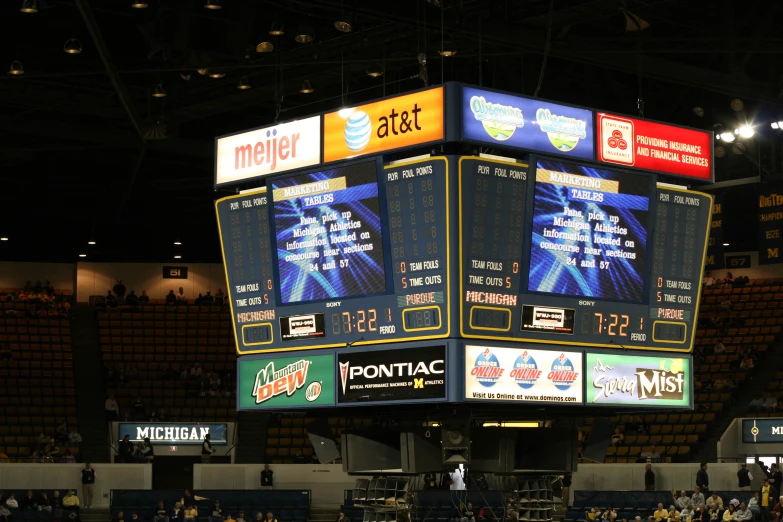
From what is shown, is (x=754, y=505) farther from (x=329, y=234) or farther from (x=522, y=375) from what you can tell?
(x=329, y=234)

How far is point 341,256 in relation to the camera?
17031mm

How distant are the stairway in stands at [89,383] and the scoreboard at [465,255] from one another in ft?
65.4

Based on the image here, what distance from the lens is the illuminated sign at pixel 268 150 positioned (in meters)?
17.6

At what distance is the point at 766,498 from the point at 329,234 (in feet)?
51.4

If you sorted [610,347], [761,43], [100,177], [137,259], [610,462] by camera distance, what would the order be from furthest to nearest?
[137,259]
[100,177]
[610,462]
[761,43]
[610,347]

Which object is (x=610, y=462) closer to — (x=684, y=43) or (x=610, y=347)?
(x=684, y=43)

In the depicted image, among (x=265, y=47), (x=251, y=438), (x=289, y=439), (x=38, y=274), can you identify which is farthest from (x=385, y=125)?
(x=38, y=274)

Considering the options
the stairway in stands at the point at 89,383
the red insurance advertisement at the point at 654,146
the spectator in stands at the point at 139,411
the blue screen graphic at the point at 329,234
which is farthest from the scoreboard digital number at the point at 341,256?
the stairway in stands at the point at 89,383

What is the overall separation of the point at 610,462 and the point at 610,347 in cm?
1777

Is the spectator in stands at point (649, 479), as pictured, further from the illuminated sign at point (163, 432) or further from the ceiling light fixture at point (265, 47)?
the ceiling light fixture at point (265, 47)

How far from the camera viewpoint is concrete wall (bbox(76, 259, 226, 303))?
45688mm

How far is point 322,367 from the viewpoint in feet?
57.2

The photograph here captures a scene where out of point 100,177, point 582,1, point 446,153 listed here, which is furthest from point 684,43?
point 100,177

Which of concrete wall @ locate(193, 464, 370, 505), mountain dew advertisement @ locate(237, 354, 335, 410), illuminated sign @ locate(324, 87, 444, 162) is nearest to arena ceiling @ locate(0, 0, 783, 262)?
illuminated sign @ locate(324, 87, 444, 162)
